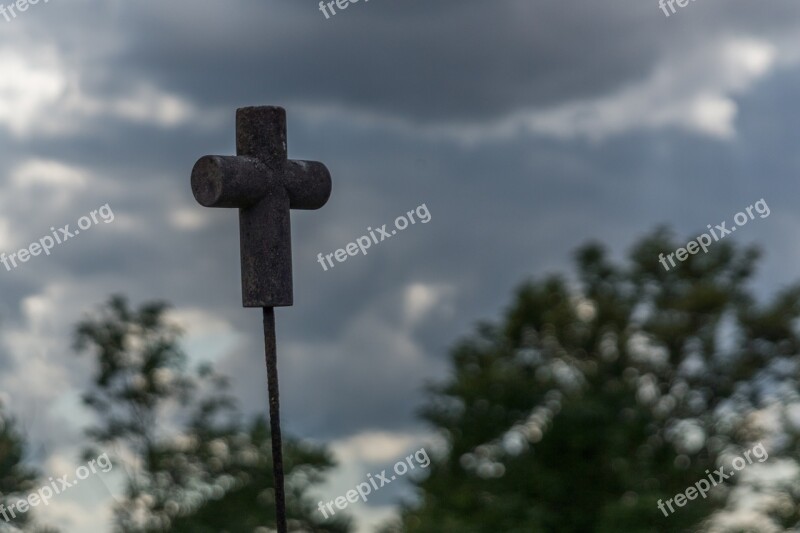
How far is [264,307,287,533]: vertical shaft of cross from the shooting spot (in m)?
5.88

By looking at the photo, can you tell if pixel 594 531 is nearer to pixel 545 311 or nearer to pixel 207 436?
pixel 545 311

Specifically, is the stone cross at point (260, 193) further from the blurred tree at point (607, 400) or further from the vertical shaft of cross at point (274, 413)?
the blurred tree at point (607, 400)

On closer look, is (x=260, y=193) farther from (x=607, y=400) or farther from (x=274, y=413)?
(x=607, y=400)

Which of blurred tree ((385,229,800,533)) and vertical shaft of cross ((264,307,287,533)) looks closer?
vertical shaft of cross ((264,307,287,533))

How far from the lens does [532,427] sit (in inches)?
526

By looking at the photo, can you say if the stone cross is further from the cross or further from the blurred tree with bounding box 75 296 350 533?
the blurred tree with bounding box 75 296 350 533

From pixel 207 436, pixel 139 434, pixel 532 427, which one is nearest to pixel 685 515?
pixel 532 427

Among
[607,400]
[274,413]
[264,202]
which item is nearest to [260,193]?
[264,202]

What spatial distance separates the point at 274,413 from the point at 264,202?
1.24 metres

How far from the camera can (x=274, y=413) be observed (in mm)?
5910

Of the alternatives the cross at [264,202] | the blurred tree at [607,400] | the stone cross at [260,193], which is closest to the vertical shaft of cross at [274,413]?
the cross at [264,202]

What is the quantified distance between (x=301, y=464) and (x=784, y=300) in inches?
277

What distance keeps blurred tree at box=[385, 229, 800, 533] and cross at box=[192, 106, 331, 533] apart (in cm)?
694

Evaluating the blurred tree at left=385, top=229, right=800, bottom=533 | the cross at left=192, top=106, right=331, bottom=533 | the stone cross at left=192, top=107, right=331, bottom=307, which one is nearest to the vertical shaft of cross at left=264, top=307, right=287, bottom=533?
Result: the cross at left=192, top=106, right=331, bottom=533
